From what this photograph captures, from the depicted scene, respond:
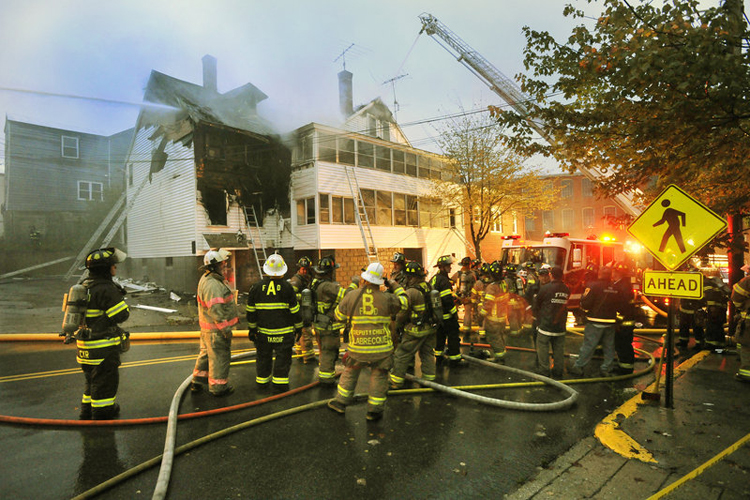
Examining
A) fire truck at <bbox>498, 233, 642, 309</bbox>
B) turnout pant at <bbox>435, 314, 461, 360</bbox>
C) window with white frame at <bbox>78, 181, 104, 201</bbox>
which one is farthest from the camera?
window with white frame at <bbox>78, 181, 104, 201</bbox>

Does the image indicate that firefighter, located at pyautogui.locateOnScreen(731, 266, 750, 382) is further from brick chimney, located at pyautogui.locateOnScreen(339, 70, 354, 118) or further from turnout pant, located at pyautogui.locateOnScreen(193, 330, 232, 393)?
brick chimney, located at pyautogui.locateOnScreen(339, 70, 354, 118)

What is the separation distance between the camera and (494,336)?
23.5ft

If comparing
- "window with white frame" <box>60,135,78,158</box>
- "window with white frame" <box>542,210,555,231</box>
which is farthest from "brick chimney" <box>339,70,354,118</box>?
"window with white frame" <box>542,210,555,231</box>

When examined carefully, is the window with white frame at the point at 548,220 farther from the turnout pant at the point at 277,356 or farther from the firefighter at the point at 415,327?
the turnout pant at the point at 277,356

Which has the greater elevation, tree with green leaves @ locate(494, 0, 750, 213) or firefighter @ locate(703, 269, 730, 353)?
tree with green leaves @ locate(494, 0, 750, 213)

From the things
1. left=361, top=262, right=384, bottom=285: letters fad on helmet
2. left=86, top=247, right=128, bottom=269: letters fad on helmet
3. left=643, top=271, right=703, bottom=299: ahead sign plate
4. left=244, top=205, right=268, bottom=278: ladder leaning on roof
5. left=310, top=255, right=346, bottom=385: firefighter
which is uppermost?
left=244, top=205, right=268, bottom=278: ladder leaning on roof

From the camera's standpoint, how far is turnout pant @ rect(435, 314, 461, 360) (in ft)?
21.9

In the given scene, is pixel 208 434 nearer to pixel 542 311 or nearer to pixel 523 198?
pixel 542 311

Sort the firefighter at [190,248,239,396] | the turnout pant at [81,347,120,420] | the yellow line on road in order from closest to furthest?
the yellow line on road
the turnout pant at [81,347,120,420]
the firefighter at [190,248,239,396]

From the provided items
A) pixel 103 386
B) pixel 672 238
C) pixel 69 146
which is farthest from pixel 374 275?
pixel 69 146

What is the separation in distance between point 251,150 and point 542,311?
1559cm

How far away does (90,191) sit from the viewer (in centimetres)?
2519

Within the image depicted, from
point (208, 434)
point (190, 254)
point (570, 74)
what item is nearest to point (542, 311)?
point (570, 74)

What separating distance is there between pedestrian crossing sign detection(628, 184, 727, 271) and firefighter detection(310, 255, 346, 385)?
4.10 m
